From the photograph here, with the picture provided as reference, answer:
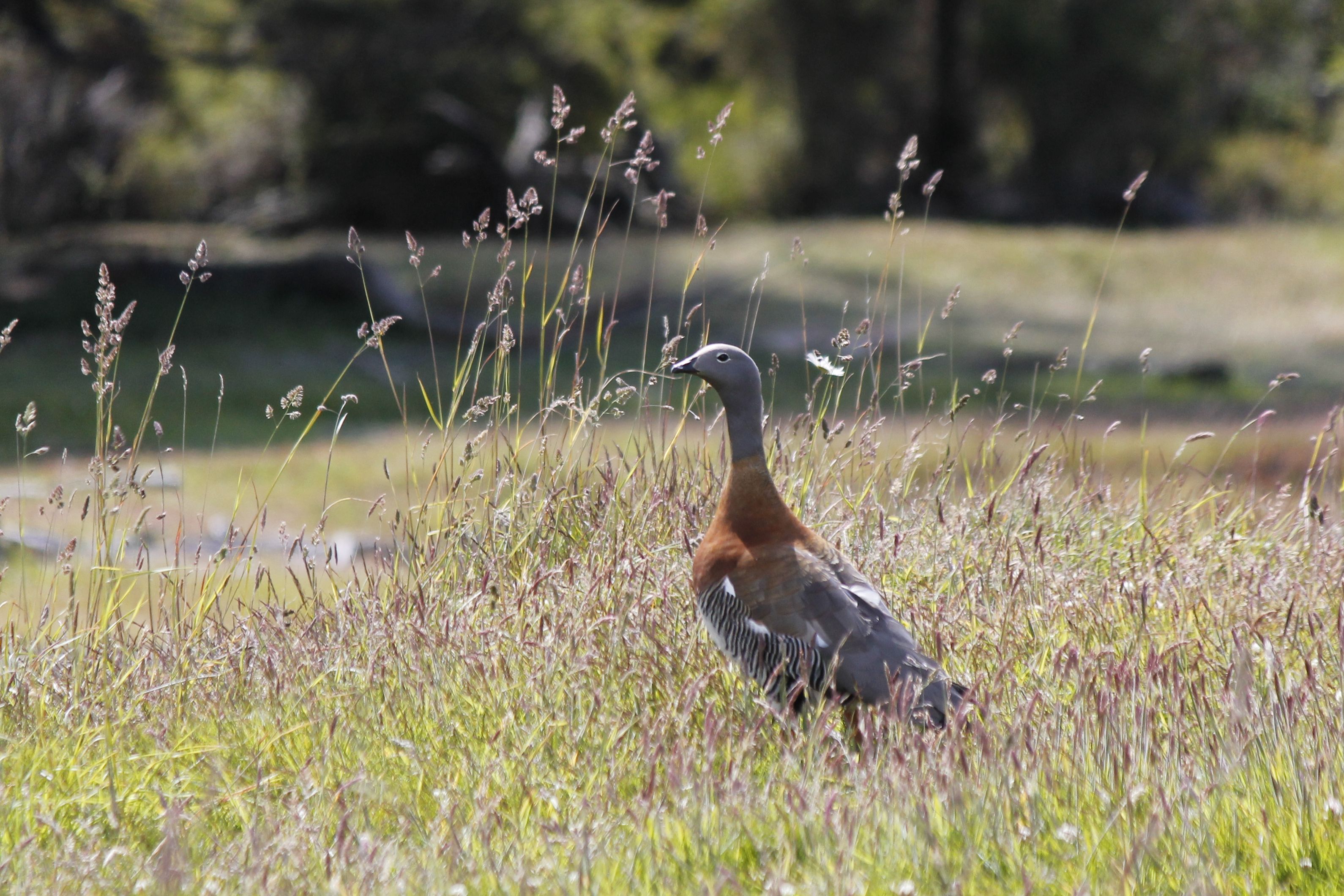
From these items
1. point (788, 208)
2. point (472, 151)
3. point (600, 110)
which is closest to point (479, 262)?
point (472, 151)

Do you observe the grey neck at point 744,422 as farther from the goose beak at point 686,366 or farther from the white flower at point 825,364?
the white flower at point 825,364

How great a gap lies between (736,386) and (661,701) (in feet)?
2.85

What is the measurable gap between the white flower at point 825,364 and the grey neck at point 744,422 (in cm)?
27

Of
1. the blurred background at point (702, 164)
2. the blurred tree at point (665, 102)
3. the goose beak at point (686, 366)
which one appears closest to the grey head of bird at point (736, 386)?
the goose beak at point (686, 366)

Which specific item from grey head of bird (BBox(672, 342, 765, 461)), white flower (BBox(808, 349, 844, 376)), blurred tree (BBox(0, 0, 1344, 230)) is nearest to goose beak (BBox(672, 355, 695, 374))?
grey head of bird (BBox(672, 342, 765, 461))

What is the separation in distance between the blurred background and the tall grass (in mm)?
4639

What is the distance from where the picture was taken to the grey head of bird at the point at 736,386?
351 centimetres

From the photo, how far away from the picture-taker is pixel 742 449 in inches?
139

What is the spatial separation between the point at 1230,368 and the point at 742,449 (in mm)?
9743

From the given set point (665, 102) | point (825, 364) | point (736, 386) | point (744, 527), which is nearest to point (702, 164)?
point (665, 102)

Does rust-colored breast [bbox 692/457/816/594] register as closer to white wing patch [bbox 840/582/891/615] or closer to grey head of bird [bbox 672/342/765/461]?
grey head of bird [bbox 672/342/765/461]

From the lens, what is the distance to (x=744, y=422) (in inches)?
140

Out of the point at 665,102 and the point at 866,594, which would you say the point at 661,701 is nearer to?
A: the point at 866,594

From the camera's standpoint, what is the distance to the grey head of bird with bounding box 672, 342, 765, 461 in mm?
3512
